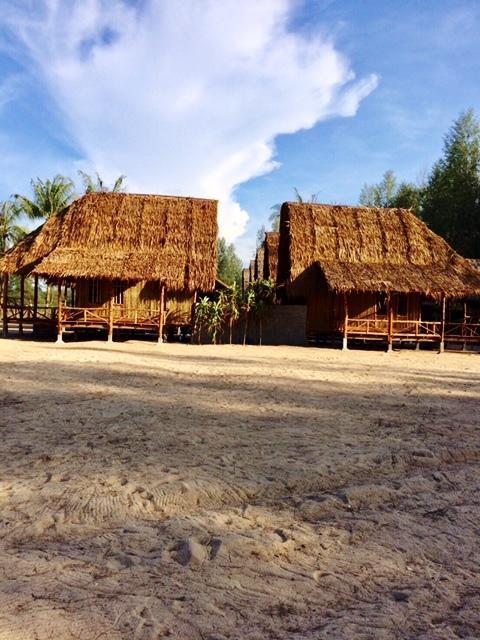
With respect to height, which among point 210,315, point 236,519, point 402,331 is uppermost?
point 210,315

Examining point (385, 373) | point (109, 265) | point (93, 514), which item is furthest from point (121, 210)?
point (93, 514)

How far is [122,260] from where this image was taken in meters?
17.4

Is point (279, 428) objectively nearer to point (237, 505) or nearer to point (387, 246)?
point (237, 505)

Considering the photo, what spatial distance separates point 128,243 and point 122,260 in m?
1.30

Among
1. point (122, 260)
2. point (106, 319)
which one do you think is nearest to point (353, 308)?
point (122, 260)

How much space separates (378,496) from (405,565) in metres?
0.91

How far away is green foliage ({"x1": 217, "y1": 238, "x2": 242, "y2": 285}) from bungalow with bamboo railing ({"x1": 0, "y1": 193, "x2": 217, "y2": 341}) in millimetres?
27454

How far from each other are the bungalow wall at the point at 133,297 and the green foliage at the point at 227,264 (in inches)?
1122

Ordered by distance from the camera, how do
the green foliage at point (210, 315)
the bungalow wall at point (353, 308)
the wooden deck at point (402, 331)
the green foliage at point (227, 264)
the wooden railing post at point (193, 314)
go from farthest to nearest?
the green foliage at point (227, 264) < the bungalow wall at point (353, 308) < the wooden railing post at point (193, 314) < the wooden deck at point (402, 331) < the green foliage at point (210, 315)

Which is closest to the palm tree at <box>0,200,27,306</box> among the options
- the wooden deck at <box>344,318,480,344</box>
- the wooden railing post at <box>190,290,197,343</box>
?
the wooden railing post at <box>190,290,197,343</box>

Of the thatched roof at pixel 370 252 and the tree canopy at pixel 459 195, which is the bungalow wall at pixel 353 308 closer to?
the thatched roof at pixel 370 252

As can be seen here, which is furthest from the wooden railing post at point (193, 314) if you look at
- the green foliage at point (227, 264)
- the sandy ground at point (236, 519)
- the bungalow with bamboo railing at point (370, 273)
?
the green foliage at point (227, 264)

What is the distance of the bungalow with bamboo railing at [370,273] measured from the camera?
17.0 meters

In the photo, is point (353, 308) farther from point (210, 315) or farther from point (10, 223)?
point (10, 223)
